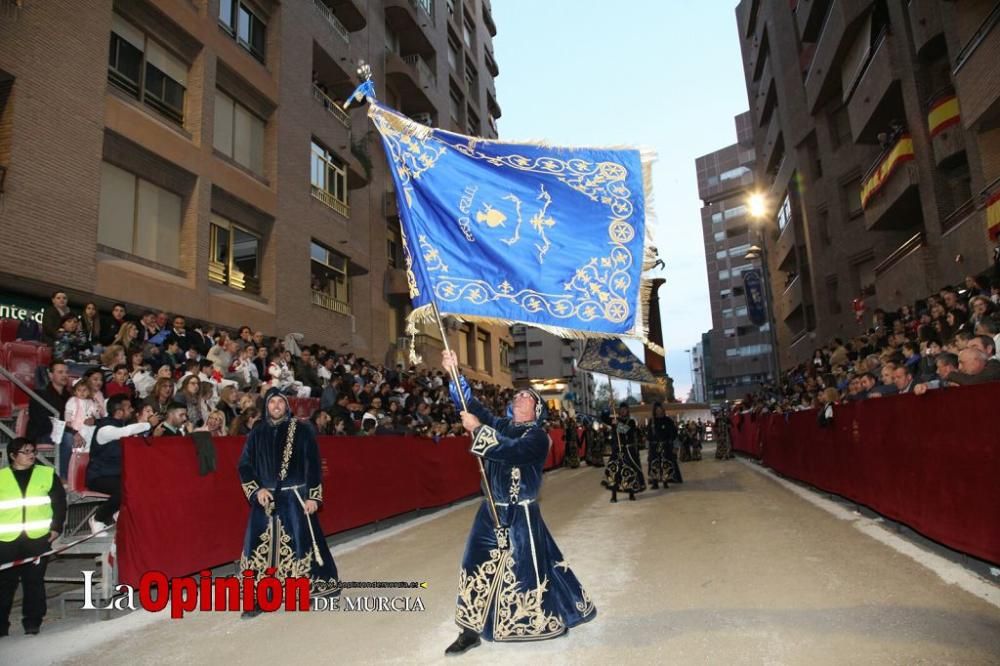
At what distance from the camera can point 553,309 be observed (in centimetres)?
550

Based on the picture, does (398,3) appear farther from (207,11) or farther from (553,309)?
(553,309)

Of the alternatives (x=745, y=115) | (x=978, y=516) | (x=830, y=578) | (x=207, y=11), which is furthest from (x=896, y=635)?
(x=745, y=115)

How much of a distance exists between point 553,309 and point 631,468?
345 inches

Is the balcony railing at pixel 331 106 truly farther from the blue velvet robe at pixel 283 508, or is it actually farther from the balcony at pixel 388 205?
the blue velvet robe at pixel 283 508

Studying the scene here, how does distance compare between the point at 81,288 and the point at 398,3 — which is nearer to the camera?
the point at 81,288

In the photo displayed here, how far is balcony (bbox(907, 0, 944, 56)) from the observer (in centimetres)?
1766

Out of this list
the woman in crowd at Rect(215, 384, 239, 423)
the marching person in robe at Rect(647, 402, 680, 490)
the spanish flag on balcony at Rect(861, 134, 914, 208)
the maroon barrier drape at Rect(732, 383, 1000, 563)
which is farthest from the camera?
the spanish flag on balcony at Rect(861, 134, 914, 208)

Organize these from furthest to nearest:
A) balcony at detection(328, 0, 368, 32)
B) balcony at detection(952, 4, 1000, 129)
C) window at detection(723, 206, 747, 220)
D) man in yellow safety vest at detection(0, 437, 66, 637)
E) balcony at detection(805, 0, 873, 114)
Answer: window at detection(723, 206, 747, 220) < balcony at detection(328, 0, 368, 32) < balcony at detection(805, 0, 873, 114) < balcony at detection(952, 4, 1000, 129) < man in yellow safety vest at detection(0, 437, 66, 637)

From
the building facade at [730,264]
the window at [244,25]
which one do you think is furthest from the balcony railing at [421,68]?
the building facade at [730,264]

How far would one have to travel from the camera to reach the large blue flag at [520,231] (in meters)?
5.47

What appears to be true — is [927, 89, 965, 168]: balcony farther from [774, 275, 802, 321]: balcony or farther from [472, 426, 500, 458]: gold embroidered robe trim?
[472, 426, 500, 458]: gold embroidered robe trim

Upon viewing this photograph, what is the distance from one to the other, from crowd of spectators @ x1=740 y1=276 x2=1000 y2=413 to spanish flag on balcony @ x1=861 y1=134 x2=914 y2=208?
19.9 feet

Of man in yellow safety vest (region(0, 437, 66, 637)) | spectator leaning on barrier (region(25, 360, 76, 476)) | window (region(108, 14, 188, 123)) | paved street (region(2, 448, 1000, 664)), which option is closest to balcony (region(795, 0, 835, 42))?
window (region(108, 14, 188, 123))

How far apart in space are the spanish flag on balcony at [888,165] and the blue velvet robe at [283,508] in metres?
20.1
